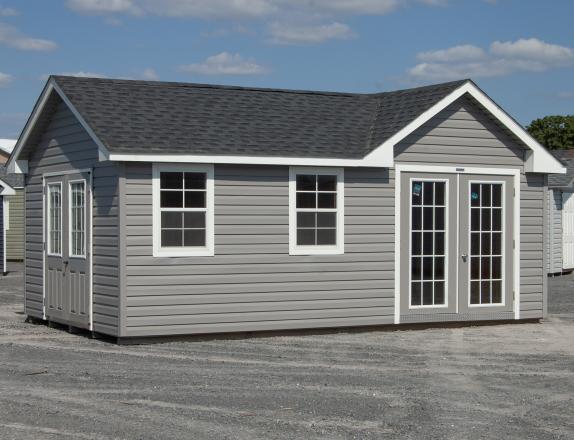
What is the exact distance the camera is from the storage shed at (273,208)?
15.2 metres

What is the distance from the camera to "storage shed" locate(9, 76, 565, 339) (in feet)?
49.7

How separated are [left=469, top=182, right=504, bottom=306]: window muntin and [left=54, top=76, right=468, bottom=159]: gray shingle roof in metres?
1.74

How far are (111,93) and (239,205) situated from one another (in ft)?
9.10

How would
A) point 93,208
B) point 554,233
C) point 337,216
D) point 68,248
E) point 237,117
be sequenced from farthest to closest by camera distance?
1. point 554,233
2. point 237,117
3. point 68,248
4. point 337,216
5. point 93,208

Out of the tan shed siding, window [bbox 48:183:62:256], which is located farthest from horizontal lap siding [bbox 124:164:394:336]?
the tan shed siding

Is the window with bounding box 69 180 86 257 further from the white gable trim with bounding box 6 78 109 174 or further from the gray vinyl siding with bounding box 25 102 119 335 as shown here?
the white gable trim with bounding box 6 78 109 174

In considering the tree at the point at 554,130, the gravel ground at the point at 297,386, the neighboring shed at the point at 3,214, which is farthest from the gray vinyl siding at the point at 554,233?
the tree at the point at 554,130

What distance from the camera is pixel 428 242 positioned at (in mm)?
16844

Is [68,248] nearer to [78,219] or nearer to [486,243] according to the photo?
[78,219]

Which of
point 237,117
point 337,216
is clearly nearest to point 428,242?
point 337,216

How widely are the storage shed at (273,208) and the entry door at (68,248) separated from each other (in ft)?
0.10

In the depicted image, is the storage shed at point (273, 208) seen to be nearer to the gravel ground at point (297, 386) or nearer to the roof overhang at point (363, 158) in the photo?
the roof overhang at point (363, 158)

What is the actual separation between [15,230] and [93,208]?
24.3m

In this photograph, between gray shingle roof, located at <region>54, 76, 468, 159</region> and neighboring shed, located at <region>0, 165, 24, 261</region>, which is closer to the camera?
gray shingle roof, located at <region>54, 76, 468, 159</region>
